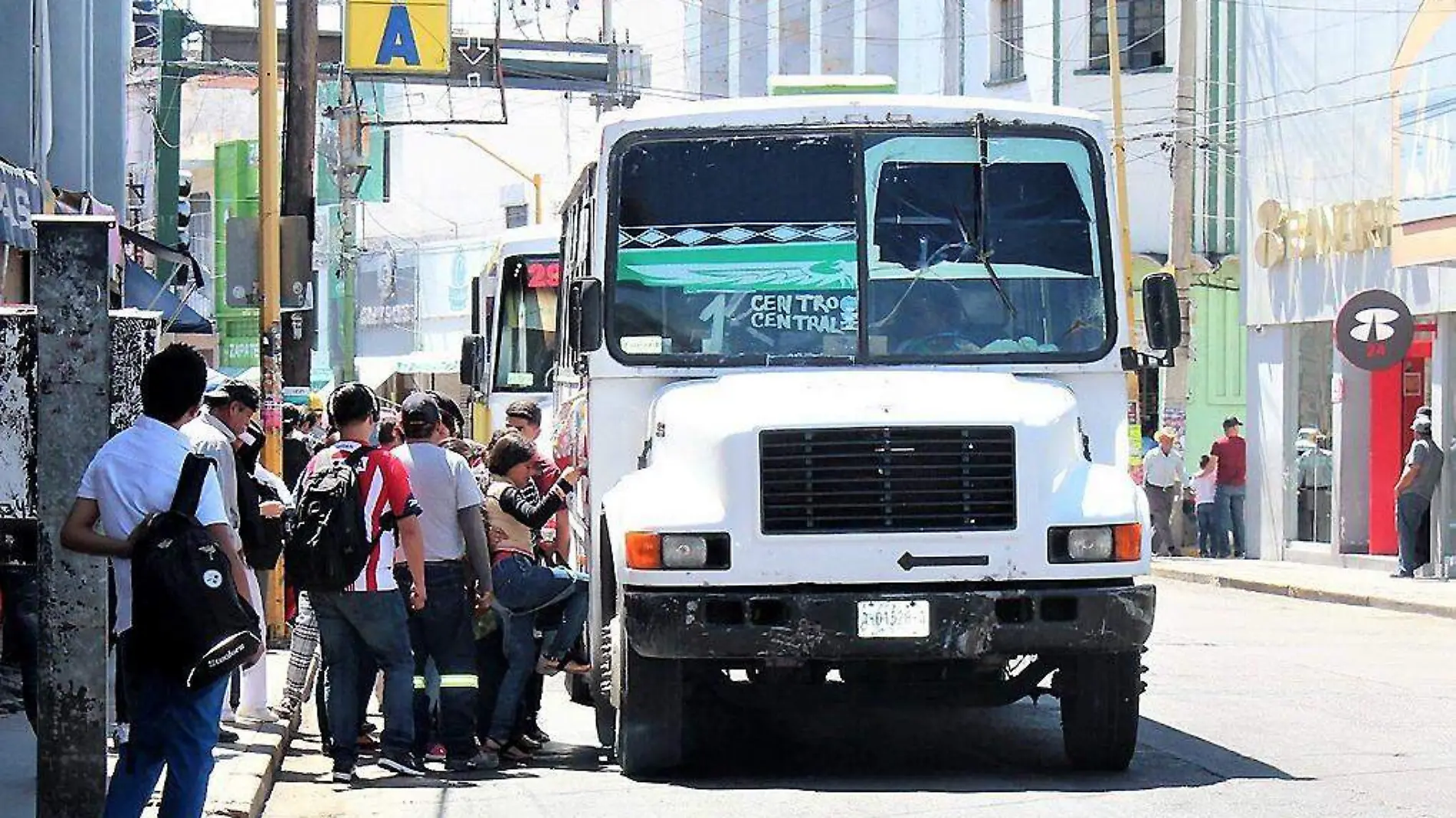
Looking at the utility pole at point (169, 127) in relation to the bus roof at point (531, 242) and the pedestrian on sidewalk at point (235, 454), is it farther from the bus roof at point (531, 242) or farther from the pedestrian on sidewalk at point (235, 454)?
the pedestrian on sidewalk at point (235, 454)

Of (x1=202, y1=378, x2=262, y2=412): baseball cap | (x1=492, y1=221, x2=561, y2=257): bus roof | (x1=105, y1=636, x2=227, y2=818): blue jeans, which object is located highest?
(x1=492, y1=221, x2=561, y2=257): bus roof

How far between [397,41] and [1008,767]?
22809 mm

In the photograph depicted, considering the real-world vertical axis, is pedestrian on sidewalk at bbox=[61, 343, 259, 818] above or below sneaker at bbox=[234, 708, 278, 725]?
above

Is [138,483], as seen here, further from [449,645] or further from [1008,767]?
[1008,767]

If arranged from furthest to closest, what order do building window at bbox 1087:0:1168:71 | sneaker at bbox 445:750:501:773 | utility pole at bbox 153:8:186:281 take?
1. building window at bbox 1087:0:1168:71
2. utility pole at bbox 153:8:186:281
3. sneaker at bbox 445:750:501:773

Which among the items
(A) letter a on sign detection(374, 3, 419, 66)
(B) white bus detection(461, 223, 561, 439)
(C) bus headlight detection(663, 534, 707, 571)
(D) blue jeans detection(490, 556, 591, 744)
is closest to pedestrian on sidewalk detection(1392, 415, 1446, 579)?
(B) white bus detection(461, 223, 561, 439)

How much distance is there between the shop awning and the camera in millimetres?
25312

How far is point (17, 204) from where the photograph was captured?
19.7 meters

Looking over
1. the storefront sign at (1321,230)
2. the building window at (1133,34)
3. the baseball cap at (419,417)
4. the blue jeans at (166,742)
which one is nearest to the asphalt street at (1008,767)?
the baseball cap at (419,417)

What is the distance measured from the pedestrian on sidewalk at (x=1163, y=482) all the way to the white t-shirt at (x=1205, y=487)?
29cm

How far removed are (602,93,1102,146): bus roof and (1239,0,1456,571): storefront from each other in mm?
15158

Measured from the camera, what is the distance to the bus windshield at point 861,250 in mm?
11820

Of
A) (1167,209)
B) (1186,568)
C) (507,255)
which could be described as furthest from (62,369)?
(1167,209)

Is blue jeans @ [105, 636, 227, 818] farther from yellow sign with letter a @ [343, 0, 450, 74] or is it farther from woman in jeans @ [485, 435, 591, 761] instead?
yellow sign with letter a @ [343, 0, 450, 74]
